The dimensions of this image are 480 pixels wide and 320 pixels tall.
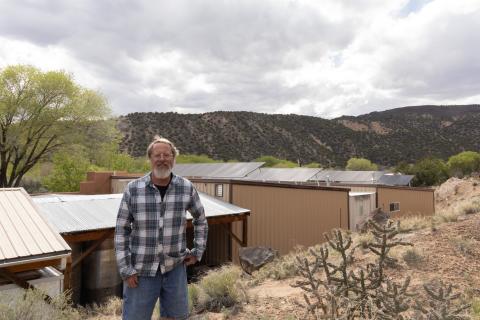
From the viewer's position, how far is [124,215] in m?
3.53

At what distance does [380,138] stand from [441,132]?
12.2m

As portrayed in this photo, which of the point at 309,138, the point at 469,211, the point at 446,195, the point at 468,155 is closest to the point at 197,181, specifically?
the point at 469,211

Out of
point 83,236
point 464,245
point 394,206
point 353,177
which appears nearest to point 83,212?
point 83,236

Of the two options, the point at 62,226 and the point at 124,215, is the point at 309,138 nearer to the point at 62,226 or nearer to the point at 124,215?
the point at 62,226

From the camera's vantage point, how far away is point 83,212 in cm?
1123

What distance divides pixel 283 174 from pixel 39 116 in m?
18.3

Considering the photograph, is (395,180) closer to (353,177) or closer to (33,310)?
(353,177)

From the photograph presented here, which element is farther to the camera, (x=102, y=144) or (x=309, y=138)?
(x=309, y=138)

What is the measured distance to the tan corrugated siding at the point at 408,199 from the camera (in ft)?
61.9

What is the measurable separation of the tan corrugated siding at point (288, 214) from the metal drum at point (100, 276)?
6047mm

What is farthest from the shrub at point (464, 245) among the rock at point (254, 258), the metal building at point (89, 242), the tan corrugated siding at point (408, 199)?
the tan corrugated siding at point (408, 199)

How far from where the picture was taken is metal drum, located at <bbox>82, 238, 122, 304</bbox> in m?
10.9

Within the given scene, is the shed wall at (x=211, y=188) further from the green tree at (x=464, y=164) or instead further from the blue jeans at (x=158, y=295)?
the green tree at (x=464, y=164)

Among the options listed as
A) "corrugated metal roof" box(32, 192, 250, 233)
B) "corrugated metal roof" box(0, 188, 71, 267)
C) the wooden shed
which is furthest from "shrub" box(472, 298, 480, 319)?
"corrugated metal roof" box(32, 192, 250, 233)
